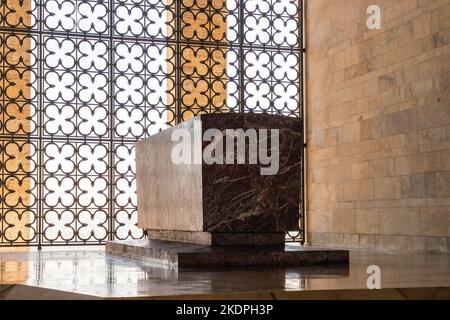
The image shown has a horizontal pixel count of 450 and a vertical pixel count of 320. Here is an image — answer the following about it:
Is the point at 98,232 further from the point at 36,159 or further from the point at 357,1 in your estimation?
the point at 357,1

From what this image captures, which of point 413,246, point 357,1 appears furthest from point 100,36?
point 413,246

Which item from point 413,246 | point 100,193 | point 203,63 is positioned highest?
point 203,63

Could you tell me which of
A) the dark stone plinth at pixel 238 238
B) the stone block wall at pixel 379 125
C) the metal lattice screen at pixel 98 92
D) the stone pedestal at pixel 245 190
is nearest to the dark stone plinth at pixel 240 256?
the stone pedestal at pixel 245 190

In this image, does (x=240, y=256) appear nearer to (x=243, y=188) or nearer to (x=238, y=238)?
(x=238, y=238)

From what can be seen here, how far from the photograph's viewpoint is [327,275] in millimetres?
5297

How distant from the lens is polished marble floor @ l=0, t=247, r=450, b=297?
14.3ft

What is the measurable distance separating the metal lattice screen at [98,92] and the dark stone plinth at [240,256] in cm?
444

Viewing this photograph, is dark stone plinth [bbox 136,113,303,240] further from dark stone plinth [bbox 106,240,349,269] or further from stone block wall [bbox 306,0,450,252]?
stone block wall [bbox 306,0,450,252]

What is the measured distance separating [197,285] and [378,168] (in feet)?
19.0

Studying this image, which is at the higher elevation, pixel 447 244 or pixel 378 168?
pixel 378 168

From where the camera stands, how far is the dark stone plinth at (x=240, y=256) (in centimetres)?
610

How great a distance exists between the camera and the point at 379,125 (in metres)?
9.86

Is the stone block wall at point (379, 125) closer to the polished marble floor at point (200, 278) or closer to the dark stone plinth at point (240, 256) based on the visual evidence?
the polished marble floor at point (200, 278)

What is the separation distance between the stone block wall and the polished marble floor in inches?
86.8
